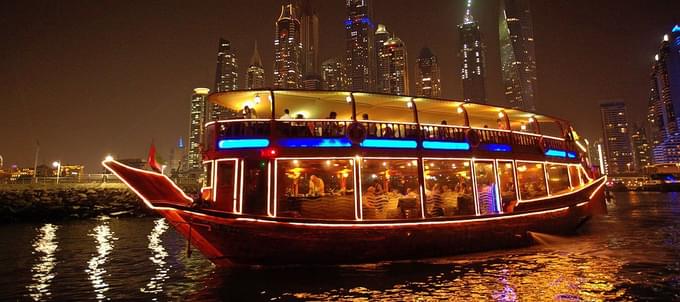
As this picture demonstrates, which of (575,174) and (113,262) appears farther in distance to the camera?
(575,174)

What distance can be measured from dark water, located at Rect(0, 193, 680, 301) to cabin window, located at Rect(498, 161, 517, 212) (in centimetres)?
143

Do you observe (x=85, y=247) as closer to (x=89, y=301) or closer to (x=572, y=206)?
(x=89, y=301)

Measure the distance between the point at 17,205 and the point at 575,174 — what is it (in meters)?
33.8

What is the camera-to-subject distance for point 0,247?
14.3 metres

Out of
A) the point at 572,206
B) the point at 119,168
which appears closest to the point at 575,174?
the point at 572,206

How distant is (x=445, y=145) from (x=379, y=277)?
13.9 ft

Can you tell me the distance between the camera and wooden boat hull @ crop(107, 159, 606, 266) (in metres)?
7.91

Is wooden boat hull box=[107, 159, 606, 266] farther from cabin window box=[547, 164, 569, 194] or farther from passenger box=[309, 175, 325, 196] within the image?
cabin window box=[547, 164, 569, 194]

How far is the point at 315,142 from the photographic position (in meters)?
8.99

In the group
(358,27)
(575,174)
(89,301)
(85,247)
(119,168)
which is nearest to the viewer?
(89,301)

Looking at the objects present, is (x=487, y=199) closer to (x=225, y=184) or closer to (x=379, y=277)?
(x=379, y=277)

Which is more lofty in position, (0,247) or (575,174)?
(575,174)

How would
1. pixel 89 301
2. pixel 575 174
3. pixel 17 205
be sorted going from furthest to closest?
pixel 17 205 → pixel 575 174 → pixel 89 301

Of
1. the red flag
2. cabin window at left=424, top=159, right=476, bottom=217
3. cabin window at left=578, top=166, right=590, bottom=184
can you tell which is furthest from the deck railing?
cabin window at left=578, top=166, right=590, bottom=184
